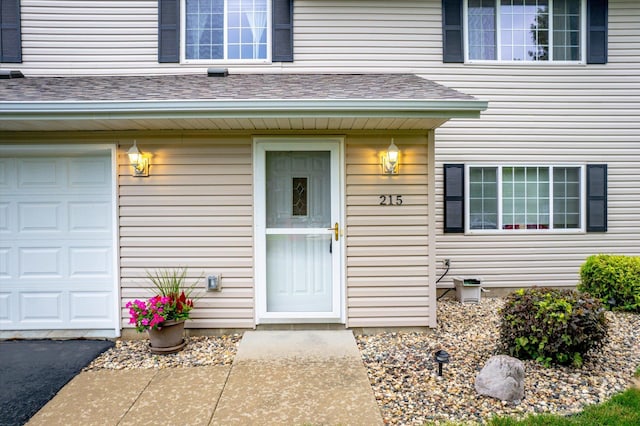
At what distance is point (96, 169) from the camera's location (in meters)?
4.24

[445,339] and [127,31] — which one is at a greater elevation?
[127,31]

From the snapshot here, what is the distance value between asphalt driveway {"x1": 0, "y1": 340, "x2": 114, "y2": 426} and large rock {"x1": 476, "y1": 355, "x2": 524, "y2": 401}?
333 cm

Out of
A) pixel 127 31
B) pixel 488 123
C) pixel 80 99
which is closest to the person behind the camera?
pixel 80 99

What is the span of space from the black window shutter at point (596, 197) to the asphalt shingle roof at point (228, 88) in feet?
10.6

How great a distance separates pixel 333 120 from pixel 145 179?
7.20 feet

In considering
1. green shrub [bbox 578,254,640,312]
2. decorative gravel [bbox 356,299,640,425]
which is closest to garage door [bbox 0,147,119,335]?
decorative gravel [bbox 356,299,640,425]

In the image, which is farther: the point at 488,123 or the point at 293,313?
the point at 488,123

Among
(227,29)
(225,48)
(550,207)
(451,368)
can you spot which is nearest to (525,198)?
(550,207)

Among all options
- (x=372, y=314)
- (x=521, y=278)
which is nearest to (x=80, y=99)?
(x=372, y=314)

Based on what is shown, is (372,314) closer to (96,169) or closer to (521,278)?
(521,278)

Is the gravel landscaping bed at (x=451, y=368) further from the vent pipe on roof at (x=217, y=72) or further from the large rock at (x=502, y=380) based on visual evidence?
the vent pipe on roof at (x=217, y=72)

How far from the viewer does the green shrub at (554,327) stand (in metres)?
3.12

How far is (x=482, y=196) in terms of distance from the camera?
5891mm

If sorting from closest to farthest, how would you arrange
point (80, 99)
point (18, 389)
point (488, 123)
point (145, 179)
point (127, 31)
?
point (18, 389)
point (80, 99)
point (145, 179)
point (127, 31)
point (488, 123)
